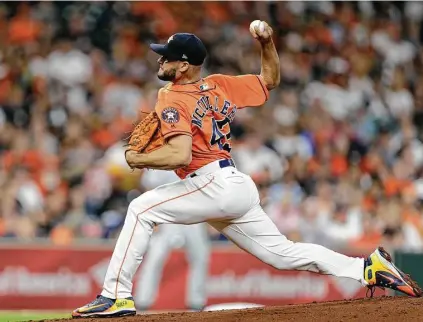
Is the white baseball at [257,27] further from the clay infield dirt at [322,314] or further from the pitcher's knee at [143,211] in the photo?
the clay infield dirt at [322,314]

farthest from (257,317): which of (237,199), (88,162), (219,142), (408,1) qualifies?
(408,1)

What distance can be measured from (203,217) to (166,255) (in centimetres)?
448

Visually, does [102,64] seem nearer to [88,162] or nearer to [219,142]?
[88,162]

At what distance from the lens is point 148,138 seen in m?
5.96

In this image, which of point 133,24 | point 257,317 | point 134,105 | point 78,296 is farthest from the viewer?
point 133,24

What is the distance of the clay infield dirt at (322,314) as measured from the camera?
589 centimetres

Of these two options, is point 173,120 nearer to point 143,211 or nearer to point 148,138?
point 148,138

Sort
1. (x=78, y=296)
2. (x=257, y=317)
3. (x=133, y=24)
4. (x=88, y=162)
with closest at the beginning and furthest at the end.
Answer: (x=257, y=317) < (x=78, y=296) < (x=88, y=162) < (x=133, y=24)

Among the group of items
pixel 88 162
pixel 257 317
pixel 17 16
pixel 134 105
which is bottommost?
Answer: pixel 257 317

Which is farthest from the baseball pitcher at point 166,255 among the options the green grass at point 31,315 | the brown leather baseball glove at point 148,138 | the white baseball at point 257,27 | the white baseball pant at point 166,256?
the brown leather baseball glove at point 148,138

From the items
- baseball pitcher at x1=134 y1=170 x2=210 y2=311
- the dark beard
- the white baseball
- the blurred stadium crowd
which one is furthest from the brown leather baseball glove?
the blurred stadium crowd

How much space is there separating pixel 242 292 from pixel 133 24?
5481 mm

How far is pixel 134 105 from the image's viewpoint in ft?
45.1

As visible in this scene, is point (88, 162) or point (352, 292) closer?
point (352, 292)
